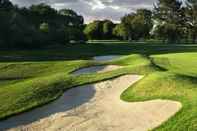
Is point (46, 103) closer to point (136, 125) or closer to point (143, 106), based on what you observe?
point (143, 106)

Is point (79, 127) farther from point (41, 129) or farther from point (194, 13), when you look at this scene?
point (194, 13)

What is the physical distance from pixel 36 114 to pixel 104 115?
9.24 ft

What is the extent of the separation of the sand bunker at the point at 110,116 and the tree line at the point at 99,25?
51631 millimetres

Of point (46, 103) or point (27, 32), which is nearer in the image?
point (46, 103)

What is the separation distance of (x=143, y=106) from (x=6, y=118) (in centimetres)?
489

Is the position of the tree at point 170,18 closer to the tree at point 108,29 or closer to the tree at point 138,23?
the tree at point 138,23

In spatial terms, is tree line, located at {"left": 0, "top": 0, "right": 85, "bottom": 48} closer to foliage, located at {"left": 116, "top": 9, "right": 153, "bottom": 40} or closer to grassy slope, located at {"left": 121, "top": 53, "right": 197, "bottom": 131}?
foliage, located at {"left": 116, "top": 9, "right": 153, "bottom": 40}

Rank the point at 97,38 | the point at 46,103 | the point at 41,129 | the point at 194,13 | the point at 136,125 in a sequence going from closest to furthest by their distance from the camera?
the point at 136,125 < the point at 41,129 < the point at 46,103 < the point at 194,13 < the point at 97,38

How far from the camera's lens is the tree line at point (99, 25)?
69.1 metres

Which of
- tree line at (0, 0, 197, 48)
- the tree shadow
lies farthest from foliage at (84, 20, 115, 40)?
the tree shadow

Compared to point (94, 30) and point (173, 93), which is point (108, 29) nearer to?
point (94, 30)

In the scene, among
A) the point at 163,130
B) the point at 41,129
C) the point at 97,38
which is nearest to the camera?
the point at 163,130

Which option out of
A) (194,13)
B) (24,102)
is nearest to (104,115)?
(24,102)

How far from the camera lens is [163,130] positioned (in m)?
11.2
